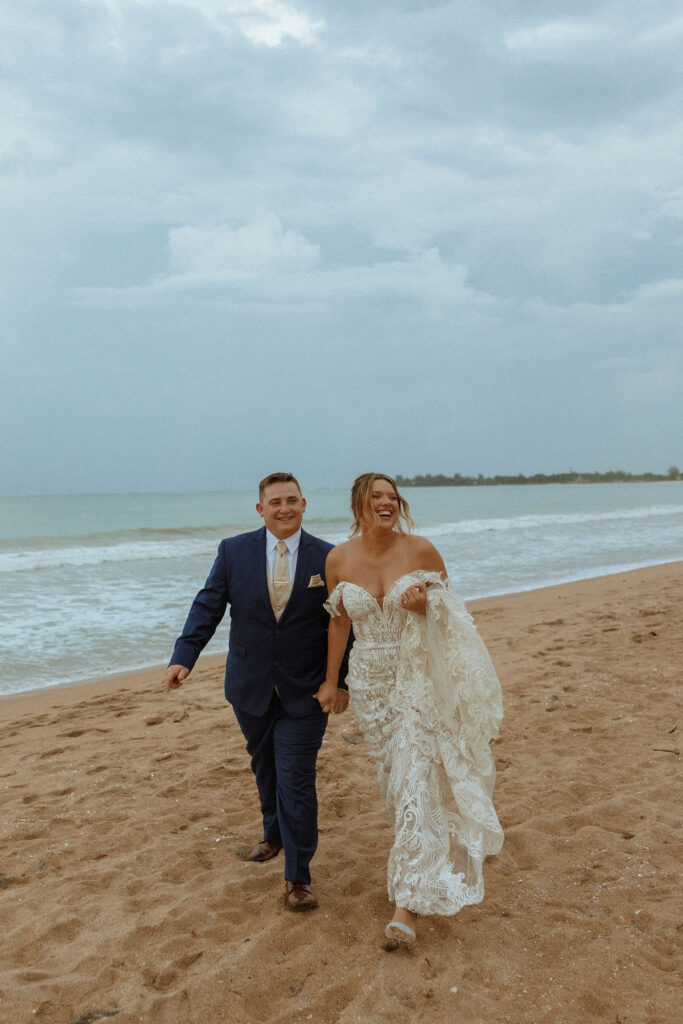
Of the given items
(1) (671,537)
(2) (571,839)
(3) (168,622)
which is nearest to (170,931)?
(2) (571,839)

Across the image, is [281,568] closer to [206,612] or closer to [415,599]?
[206,612]

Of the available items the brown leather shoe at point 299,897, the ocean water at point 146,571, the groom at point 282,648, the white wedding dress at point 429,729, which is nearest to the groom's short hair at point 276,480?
the groom at point 282,648

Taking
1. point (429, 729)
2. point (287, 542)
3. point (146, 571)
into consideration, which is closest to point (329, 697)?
point (429, 729)

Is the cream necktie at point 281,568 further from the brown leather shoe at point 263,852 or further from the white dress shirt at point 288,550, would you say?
the brown leather shoe at point 263,852

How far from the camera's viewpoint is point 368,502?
131 inches

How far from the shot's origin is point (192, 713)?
21.8ft

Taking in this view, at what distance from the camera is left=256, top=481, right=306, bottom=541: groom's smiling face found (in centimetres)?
350

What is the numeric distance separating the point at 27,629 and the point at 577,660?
7347 millimetres

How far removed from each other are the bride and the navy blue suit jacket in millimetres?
103

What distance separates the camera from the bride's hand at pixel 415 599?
3.15 metres

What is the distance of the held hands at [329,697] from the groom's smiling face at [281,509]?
0.70m

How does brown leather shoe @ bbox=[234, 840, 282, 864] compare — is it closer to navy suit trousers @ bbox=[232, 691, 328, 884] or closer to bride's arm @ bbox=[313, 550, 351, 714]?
navy suit trousers @ bbox=[232, 691, 328, 884]

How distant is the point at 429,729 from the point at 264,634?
33.4 inches

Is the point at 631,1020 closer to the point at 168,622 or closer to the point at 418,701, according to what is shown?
the point at 418,701
